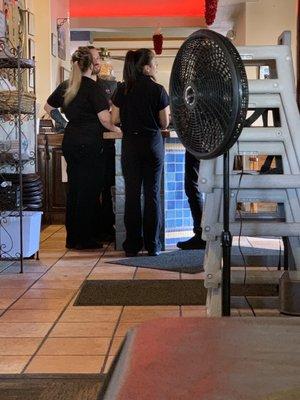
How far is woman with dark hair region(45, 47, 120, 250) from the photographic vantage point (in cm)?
510

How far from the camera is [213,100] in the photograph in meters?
2.33

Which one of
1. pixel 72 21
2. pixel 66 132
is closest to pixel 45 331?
pixel 66 132

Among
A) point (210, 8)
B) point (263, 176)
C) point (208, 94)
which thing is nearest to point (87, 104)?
point (263, 176)

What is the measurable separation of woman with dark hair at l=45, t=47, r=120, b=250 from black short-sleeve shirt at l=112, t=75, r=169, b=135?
0.92 feet

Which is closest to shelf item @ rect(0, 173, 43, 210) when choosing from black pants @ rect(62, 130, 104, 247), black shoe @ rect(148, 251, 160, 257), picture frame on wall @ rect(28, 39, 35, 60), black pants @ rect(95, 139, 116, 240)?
black pants @ rect(62, 130, 104, 247)

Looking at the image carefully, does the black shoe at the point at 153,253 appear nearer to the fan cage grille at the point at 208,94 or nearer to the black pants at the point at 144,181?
the black pants at the point at 144,181


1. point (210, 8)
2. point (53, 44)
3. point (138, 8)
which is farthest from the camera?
point (138, 8)

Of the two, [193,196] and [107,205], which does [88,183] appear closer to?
[107,205]

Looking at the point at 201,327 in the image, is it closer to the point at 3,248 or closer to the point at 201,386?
the point at 201,386

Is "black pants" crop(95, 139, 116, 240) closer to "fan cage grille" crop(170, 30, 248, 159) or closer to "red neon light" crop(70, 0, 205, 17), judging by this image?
"fan cage grille" crop(170, 30, 248, 159)

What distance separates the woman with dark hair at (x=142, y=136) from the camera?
4844mm

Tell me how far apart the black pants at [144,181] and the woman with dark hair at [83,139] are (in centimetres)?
32

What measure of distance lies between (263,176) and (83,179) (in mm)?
2654

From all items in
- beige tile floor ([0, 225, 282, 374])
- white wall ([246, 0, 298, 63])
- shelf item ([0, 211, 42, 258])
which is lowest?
beige tile floor ([0, 225, 282, 374])
